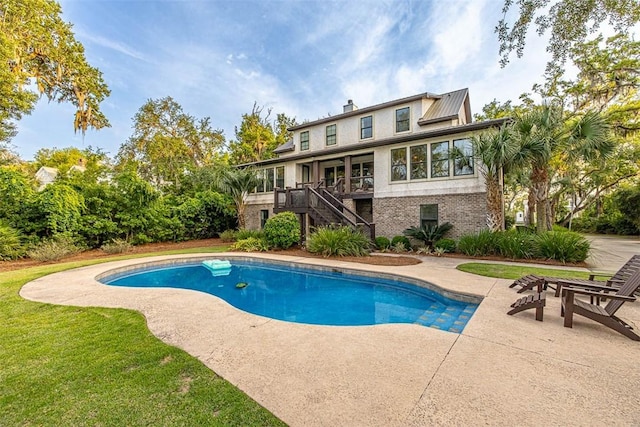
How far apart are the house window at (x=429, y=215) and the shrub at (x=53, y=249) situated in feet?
53.6

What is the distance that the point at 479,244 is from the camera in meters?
10.7

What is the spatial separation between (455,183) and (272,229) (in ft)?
29.8

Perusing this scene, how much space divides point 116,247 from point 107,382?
13.1 meters

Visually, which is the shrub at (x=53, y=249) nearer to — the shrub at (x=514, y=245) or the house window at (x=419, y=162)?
the house window at (x=419, y=162)

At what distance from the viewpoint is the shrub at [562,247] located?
909 cm

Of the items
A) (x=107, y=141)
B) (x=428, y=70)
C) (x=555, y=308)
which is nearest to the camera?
(x=555, y=308)

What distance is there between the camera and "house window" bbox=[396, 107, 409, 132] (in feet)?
49.3

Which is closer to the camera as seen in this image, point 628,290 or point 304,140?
point 628,290

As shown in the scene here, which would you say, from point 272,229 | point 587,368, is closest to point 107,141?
point 272,229

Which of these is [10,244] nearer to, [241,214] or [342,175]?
Result: [241,214]

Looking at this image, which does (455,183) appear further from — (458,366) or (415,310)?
(458,366)

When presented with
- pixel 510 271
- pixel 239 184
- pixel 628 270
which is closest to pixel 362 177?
→ pixel 239 184

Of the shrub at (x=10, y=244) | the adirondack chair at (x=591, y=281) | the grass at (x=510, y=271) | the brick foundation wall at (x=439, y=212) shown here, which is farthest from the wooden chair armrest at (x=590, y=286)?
the shrub at (x=10, y=244)

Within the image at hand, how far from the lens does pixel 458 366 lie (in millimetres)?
2984
